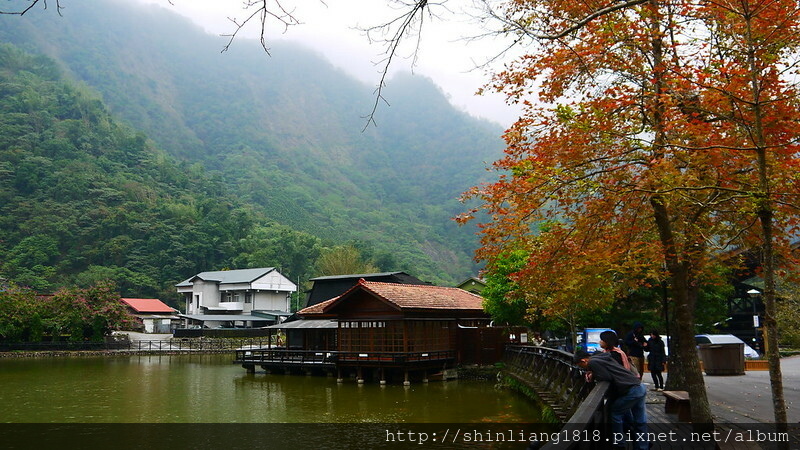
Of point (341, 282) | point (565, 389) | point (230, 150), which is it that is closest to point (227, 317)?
point (341, 282)

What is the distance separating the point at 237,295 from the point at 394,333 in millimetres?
45449

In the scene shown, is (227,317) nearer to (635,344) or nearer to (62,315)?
(62,315)

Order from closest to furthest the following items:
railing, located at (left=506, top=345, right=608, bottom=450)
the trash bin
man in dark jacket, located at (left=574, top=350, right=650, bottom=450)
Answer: railing, located at (left=506, top=345, right=608, bottom=450) → man in dark jacket, located at (left=574, top=350, right=650, bottom=450) → the trash bin

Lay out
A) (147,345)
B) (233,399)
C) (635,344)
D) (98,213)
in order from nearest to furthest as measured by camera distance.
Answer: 1. (635,344)
2. (233,399)
3. (147,345)
4. (98,213)

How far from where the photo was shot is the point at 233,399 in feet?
70.1

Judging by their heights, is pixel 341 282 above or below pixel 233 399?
above

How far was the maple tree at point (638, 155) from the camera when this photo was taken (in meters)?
8.24

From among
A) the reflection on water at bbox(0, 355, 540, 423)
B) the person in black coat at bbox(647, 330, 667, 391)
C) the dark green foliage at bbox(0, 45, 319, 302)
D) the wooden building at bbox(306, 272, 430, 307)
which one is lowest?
the reflection on water at bbox(0, 355, 540, 423)

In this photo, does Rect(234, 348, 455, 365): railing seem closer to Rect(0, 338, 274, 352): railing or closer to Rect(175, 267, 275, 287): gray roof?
Rect(0, 338, 274, 352): railing

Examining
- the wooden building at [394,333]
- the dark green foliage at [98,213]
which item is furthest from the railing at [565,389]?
the dark green foliage at [98,213]

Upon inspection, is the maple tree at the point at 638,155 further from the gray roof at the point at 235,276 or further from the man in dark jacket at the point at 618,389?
the gray roof at the point at 235,276

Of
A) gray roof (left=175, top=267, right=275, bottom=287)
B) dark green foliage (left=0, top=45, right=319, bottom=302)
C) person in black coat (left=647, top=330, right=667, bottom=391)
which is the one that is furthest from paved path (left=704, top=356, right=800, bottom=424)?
dark green foliage (left=0, top=45, right=319, bottom=302)

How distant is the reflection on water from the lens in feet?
55.5

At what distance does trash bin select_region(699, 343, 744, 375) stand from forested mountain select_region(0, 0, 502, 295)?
6888cm
